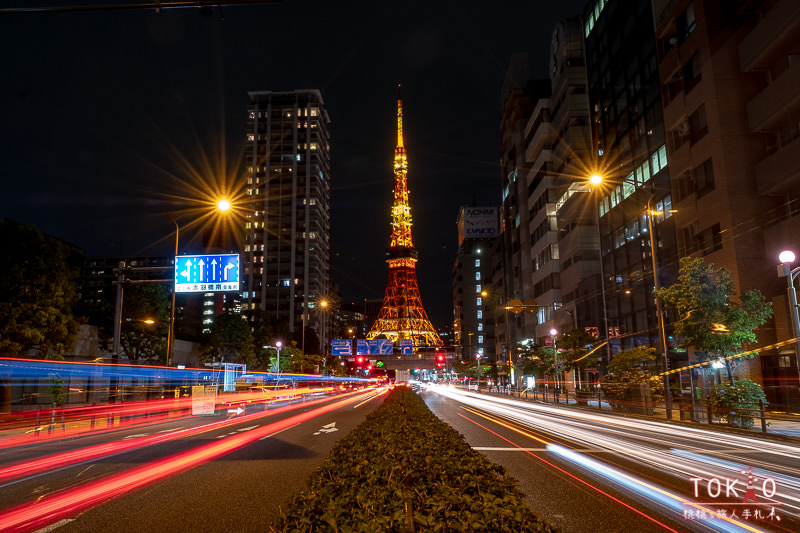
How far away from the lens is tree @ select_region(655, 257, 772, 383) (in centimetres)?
2189

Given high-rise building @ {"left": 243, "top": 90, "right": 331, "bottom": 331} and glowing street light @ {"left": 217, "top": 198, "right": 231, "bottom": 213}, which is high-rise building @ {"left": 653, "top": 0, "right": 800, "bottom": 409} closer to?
glowing street light @ {"left": 217, "top": 198, "right": 231, "bottom": 213}

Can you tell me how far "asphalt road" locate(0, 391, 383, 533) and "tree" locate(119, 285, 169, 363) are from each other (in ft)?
85.9

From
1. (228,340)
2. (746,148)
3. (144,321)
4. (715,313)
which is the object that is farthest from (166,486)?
(228,340)

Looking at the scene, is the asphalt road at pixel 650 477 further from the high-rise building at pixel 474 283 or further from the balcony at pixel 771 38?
the high-rise building at pixel 474 283

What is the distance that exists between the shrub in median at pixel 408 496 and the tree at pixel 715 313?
1969 centimetres

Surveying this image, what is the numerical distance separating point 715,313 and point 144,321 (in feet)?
121

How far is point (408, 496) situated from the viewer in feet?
12.4

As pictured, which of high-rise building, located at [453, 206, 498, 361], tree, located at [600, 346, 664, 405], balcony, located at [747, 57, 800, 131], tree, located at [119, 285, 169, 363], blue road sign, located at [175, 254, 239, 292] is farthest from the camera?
high-rise building, located at [453, 206, 498, 361]

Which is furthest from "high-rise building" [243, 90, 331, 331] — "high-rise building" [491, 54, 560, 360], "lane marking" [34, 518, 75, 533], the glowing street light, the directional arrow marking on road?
"lane marking" [34, 518, 75, 533]

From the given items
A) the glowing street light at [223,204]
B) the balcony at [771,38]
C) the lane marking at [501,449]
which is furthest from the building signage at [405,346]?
the lane marking at [501,449]

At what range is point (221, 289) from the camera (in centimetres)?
2262

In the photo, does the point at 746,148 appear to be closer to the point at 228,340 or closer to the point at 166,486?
the point at 166,486

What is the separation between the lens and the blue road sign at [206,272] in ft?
75.3

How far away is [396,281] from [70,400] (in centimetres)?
11331
